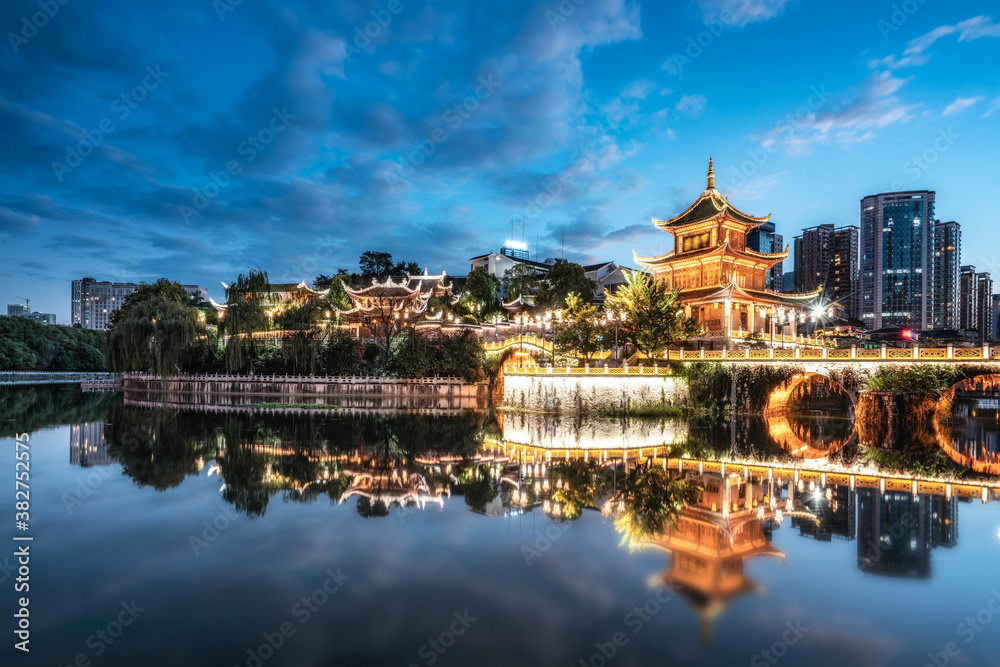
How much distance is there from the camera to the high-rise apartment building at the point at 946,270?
91.4 m

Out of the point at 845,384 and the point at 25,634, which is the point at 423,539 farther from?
the point at 845,384

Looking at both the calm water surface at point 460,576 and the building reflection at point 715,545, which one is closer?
the calm water surface at point 460,576

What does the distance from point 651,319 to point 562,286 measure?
2307 centimetres

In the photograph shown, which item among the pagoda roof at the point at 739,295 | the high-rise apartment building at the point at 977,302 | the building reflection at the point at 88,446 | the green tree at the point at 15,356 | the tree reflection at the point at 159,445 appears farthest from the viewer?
the high-rise apartment building at the point at 977,302

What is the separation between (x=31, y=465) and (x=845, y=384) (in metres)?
28.7

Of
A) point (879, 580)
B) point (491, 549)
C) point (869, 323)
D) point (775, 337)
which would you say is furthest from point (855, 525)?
point (869, 323)

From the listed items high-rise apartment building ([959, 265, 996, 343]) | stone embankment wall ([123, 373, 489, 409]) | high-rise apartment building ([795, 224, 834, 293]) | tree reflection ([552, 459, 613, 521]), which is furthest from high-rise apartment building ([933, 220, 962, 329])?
tree reflection ([552, 459, 613, 521])

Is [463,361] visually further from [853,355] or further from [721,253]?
[853,355]

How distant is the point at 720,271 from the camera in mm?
34375

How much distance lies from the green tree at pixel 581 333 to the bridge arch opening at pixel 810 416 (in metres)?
9.08

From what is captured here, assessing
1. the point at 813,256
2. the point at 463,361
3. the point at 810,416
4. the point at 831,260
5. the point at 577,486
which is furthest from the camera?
the point at 813,256

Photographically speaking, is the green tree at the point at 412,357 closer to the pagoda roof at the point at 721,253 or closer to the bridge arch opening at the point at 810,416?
the pagoda roof at the point at 721,253

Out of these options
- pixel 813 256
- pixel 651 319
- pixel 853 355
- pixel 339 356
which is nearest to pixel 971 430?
pixel 853 355

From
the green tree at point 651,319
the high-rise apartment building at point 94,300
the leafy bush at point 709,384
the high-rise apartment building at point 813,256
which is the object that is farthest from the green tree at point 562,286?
the high-rise apartment building at point 94,300
